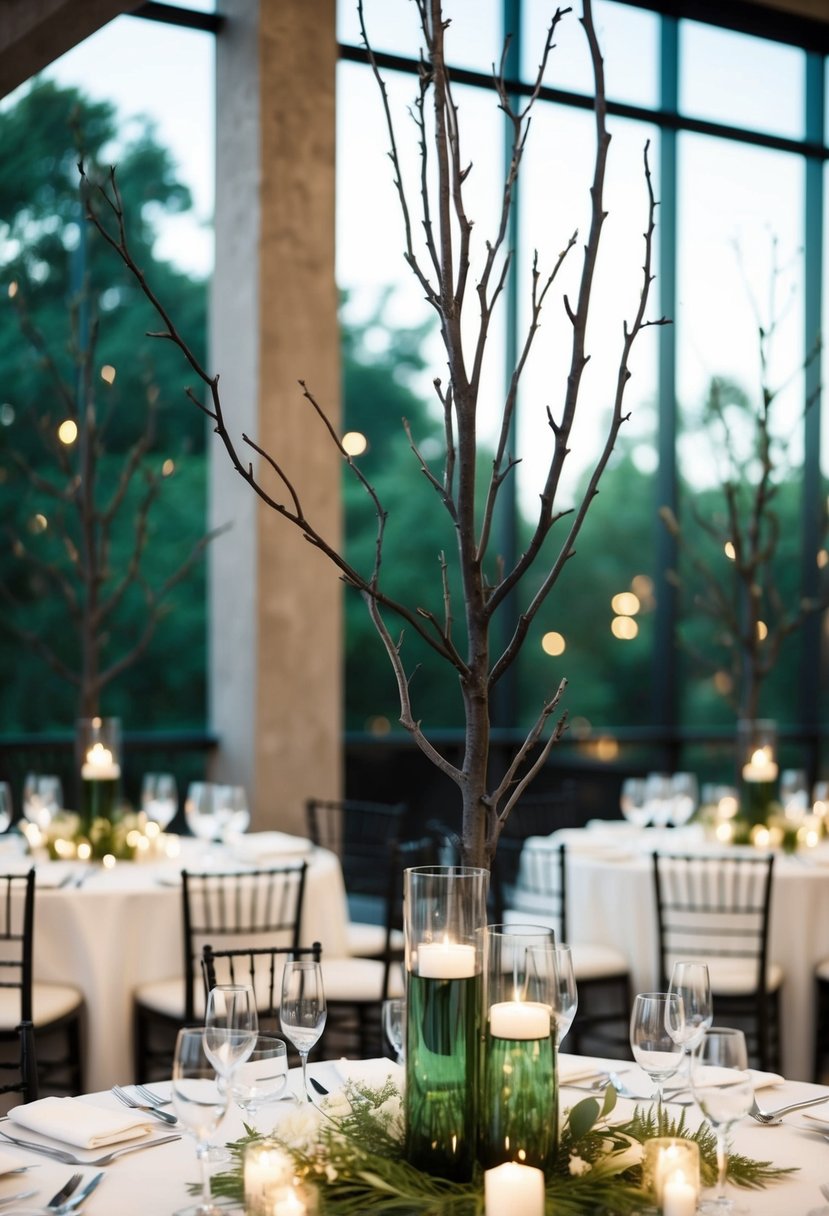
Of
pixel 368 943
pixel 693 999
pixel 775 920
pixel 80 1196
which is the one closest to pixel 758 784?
pixel 775 920

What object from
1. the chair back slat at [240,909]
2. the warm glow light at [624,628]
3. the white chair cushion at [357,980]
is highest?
the warm glow light at [624,628]

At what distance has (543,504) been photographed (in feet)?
5.58

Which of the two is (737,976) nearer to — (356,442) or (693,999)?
(693,999)

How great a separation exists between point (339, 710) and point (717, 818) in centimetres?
193

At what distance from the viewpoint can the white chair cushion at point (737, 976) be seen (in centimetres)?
434

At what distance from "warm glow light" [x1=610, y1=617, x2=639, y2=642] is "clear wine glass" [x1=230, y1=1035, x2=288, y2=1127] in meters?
6.10

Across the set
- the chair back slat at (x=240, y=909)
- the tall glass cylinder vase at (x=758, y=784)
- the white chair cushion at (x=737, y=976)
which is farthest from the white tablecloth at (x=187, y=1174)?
the tall glass cylinder vase at (x=758, y=784)

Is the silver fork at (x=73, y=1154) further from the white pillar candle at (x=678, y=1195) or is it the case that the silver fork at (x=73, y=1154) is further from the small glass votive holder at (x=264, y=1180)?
the white pillar candle at (x=678, y=1195)

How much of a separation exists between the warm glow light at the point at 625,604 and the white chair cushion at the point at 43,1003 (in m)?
4.39

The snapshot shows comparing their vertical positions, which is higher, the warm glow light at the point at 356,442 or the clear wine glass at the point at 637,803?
the warm glow light at the point at 356,442

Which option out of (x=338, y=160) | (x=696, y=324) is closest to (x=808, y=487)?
(x=696, y=324)

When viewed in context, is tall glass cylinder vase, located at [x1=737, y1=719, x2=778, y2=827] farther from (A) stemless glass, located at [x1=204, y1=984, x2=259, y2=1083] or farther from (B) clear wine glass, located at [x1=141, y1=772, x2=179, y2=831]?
(A) stemless glass, located at [x1=204, y1=984, x2=259, y2=1083]

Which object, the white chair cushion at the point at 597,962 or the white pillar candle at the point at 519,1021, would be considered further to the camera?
the white chair cushion at the point at 597,962

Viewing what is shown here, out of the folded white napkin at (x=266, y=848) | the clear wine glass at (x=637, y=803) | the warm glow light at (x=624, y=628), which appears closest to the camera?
the folded white napkin at (x=266, y=848)
